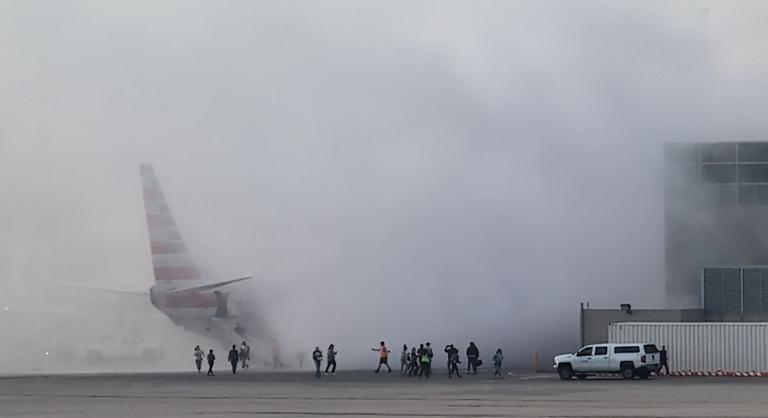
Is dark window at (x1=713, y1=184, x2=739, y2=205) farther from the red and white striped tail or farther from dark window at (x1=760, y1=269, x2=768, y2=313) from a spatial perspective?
the red and white striped tail

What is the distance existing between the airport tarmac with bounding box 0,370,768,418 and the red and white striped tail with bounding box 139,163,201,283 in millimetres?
14414

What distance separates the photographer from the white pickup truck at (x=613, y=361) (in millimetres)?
56188

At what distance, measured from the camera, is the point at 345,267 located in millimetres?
69250

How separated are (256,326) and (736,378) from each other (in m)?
23.6

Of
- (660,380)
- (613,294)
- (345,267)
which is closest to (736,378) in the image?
(660,380)

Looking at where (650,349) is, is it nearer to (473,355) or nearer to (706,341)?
(706,341)

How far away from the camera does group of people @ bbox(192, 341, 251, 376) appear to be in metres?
60.4

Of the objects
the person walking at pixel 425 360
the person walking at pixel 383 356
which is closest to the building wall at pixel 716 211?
the person walking at pixel 383 356

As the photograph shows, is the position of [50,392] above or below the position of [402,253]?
below

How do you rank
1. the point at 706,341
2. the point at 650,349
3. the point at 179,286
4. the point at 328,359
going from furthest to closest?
the point at 179,286
the point at 706,341
the point at 328,359
the point at 650,349

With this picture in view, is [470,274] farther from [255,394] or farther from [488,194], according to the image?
[255,394]

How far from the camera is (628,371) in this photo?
56125 mm

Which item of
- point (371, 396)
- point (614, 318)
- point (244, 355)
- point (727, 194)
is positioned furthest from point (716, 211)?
point (371, 396)

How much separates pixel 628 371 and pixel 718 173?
17.7 metres
